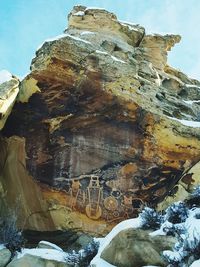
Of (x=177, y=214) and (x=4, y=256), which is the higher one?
(x=177, y=214)

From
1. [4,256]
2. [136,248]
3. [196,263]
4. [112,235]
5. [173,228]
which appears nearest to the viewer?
[196,263]

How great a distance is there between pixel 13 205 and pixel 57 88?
4.16m

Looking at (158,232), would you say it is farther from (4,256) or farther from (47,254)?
(4,256)

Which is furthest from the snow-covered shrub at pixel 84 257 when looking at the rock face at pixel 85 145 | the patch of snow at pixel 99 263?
the rock face at pixel 85 145

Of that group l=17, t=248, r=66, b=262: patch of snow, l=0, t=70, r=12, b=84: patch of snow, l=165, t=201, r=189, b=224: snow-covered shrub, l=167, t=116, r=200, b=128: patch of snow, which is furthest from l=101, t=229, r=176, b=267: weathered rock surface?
l=0, t=70, r=12, b=84: patch of snow

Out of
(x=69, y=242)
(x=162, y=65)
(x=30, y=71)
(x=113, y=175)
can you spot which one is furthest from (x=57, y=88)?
(x=162, y=65)

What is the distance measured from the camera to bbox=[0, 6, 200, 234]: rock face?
53.4 ft

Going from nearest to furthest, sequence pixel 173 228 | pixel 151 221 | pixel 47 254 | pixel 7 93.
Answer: pixel 173 228 → pixel 151 221 → pixel 47 254 → pixel 7 93

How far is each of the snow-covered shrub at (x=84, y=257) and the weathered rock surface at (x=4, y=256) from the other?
1527mm

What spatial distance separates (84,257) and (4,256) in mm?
2182

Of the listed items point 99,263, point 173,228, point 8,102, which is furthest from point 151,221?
point 8,102

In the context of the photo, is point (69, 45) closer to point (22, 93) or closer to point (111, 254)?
point (22, 93)

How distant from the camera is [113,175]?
53.9 ft

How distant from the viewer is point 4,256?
12273 millimetres
